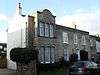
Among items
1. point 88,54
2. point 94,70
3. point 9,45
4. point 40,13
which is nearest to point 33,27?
point 40,13

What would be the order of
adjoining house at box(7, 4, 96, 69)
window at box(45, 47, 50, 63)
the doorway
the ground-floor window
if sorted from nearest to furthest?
adjoining house at box(7, 4, 96, 69) < the ground-floor window < window at box(45, 47, 50, 63) < the doorway

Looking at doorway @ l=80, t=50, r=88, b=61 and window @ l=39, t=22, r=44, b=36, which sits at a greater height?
window @ l=39, t=22, r=44, b=36

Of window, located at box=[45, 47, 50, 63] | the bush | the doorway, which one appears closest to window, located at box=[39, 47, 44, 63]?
window, located at box=[45, 47, 50, 63]

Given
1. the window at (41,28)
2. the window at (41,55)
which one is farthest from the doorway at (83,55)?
the window at (41,28)

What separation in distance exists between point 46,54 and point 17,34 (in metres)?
4.90

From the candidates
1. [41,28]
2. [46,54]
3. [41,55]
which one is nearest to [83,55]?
[46,54]

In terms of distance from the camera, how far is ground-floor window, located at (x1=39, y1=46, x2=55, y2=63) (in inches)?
1314

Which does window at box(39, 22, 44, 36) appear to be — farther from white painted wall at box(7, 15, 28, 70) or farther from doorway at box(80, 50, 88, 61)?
doorway at box(80, 50, 88, 61)

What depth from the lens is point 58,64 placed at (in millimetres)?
35000

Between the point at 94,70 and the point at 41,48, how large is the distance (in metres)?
10.9

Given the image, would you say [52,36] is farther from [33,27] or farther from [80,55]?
[80,55]

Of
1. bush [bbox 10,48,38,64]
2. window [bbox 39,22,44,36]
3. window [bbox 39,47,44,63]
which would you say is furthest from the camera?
window [bbox 39,22,44,36]

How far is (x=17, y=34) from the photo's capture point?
113 feet

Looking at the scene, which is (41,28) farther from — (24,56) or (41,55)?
(24,56)
